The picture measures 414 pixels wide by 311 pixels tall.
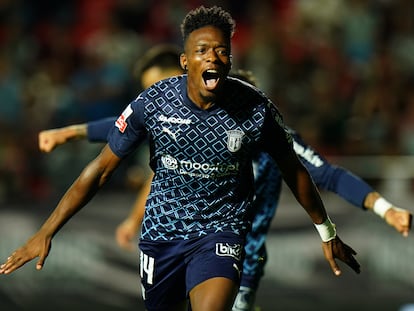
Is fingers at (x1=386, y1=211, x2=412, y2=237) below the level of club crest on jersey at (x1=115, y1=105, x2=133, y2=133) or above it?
below

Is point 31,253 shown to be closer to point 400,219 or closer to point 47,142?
point 47,142

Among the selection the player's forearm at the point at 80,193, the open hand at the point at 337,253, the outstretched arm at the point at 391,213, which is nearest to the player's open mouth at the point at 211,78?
the player's forearm at the point at 80,193

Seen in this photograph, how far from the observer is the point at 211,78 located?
4.83 meters

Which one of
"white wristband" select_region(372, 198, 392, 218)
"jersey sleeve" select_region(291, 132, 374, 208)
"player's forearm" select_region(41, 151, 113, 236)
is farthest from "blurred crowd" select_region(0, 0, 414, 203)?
"player's forearm" select_region(41, 151, 113, 236)

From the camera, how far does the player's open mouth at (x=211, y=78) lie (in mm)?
4762

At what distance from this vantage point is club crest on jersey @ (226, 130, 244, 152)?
4918 mm

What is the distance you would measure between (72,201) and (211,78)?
0.98 meters

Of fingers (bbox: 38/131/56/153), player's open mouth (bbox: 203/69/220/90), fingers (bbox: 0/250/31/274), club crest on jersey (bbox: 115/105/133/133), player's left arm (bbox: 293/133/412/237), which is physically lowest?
fingers (bbox: 0/250/31/274)

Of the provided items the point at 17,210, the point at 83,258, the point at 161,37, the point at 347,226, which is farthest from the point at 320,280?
the point at 161,37

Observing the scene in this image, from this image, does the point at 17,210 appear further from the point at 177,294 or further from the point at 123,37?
the point at 177,294

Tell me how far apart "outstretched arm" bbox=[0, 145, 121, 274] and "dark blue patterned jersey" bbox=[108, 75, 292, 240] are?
10cm

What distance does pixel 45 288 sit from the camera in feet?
29.2

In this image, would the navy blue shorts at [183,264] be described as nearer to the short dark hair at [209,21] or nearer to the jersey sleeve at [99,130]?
the short dark hair at [209,21]

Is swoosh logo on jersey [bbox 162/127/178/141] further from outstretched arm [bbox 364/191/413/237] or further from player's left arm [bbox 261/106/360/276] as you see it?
outstretched arm [bbox 364/191/413/237]
